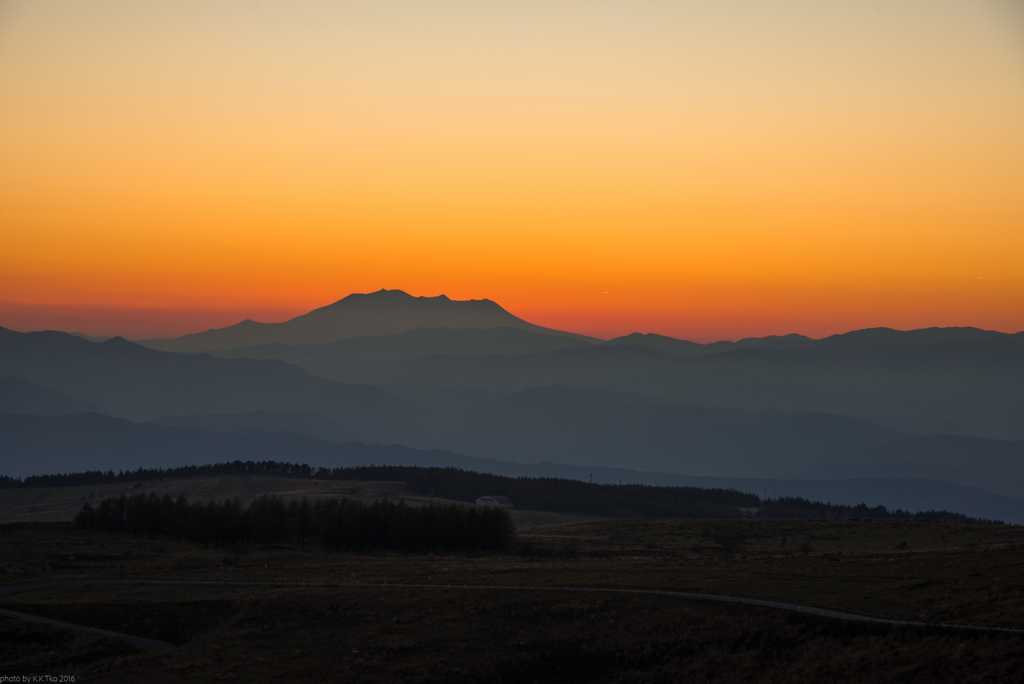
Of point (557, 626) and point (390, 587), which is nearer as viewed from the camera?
point (557, 626)

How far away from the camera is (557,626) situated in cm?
4378

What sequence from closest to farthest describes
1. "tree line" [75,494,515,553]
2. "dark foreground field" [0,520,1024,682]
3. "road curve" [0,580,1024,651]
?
"dark foreground field" [0,520,1024,682], "road curve" [0,580,1024,651], "tree line" [75,494,515,553]

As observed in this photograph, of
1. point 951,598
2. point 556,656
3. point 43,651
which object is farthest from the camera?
point 43,651

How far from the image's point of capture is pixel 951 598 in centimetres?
3816

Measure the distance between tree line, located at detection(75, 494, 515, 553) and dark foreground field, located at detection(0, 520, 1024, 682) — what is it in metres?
32.9

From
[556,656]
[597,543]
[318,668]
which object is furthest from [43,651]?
[597,543]

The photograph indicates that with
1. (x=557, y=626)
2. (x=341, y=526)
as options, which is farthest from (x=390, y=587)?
(x=341, y=526)

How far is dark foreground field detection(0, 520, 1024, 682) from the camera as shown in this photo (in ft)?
113

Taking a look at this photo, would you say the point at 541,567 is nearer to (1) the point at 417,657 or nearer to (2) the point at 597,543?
(1) the point at 417,657

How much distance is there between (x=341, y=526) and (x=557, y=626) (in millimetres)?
62197

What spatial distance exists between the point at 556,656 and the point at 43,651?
29212 millimetres

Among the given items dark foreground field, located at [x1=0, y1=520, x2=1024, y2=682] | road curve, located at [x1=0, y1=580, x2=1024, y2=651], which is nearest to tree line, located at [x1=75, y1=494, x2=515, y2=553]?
dark foreground field, located at [x1=0, y1=520, x2=1024, y2=682]

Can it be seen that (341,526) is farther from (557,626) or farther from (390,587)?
(557,626)

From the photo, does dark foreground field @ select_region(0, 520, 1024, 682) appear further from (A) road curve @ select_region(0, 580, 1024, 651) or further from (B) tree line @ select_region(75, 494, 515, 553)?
(B) tree line @ select_region(75, 494, 515, 553)
